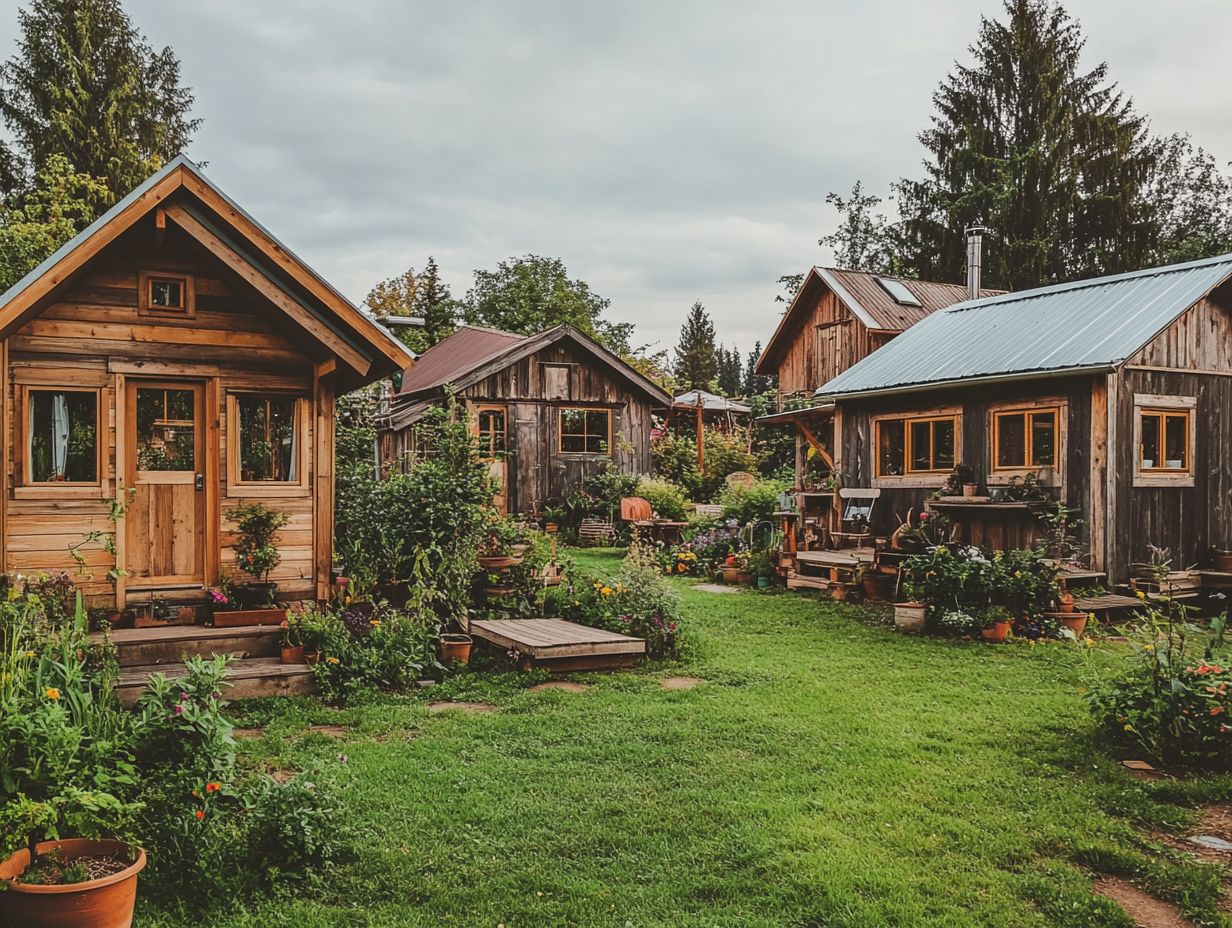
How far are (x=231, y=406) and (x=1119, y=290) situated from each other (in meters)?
12.2

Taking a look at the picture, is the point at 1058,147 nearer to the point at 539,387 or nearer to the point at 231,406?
the point at 539,387

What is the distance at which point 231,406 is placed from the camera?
8.87 metres

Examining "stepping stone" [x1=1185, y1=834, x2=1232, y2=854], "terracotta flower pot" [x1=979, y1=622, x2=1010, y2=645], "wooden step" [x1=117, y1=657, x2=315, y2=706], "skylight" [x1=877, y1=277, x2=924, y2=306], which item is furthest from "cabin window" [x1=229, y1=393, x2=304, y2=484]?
"skylight" [x1=877, y1=277, x2=924, y2=306]

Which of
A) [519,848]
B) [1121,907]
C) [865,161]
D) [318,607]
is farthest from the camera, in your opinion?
[865,161]

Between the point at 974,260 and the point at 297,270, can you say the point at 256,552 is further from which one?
the point at 974,260

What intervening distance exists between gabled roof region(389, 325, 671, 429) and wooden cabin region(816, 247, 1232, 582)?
28.1 ft

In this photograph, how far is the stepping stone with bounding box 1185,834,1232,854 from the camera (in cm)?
447

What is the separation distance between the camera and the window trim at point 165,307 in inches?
337

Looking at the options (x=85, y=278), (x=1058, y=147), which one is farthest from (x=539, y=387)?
(x=1058, y=147)

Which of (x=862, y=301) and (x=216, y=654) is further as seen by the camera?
(x=862, y=301)

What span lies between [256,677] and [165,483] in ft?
8.10

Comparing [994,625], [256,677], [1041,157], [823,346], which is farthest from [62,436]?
[1041,157]

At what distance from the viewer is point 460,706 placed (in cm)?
712

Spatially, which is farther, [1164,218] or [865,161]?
[865,161]
